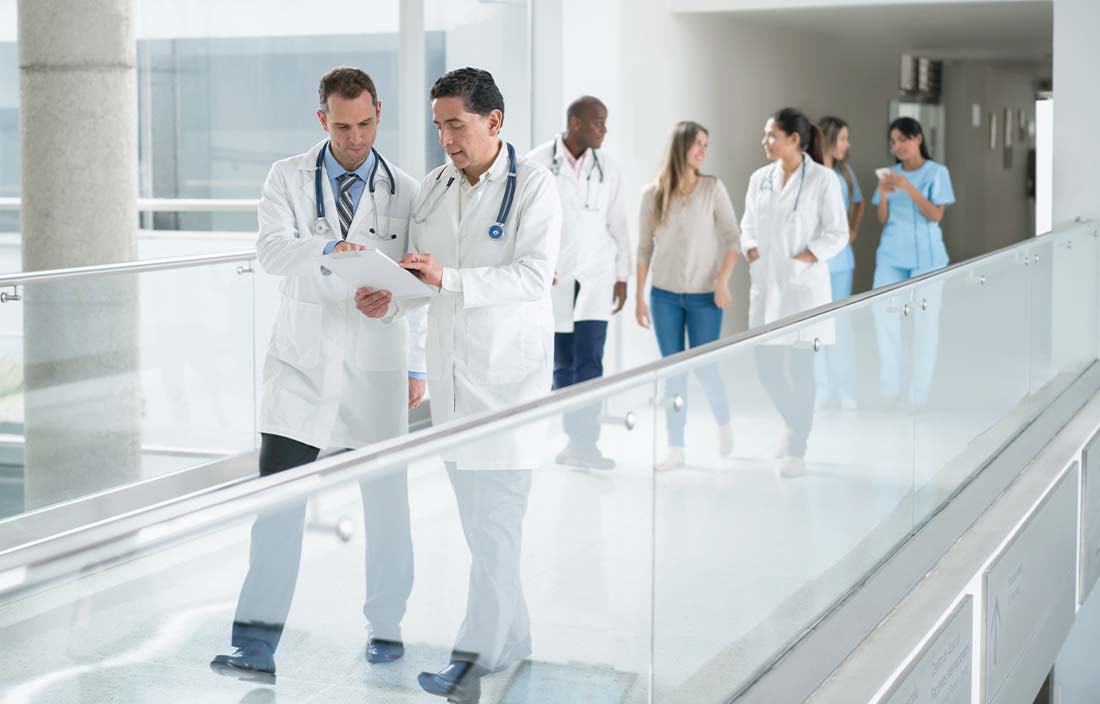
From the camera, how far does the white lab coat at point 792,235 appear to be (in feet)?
23.8

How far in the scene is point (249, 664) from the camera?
2.02 meters

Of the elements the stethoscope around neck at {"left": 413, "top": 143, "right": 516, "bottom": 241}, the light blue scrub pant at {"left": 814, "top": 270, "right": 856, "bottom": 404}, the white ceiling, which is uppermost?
the white ceiling

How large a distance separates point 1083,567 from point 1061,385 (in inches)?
36.6

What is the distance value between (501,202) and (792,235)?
3.78 m

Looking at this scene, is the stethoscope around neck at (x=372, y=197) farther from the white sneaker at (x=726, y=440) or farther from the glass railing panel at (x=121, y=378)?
the glass railing panel at (x=121, y=378)

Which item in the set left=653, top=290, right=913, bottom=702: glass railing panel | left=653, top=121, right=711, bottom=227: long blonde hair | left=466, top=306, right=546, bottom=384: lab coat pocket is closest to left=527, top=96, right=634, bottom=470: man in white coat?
left=653, top=121, right=711, bottom=227: long blonde hair

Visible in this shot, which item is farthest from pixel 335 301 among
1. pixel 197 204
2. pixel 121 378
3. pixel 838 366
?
pixel 197 204

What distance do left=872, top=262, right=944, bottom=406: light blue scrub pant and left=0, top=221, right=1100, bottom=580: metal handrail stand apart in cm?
140

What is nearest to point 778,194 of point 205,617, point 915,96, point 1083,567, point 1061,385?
point 1061,385

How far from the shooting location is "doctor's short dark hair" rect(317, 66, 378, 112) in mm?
3838

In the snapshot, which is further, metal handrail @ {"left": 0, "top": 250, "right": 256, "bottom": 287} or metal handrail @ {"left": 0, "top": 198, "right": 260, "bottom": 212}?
metal handrail @ {"left": 0, "top": 198, "right": 260, "bottom": 212}

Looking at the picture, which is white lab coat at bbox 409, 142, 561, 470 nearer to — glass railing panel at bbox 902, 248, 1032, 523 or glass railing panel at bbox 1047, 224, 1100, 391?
glass railing panel at bbox 902, 248, 1032, 523

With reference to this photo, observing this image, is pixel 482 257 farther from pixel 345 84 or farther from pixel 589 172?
pixel 589 172

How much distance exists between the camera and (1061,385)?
7430 mm
